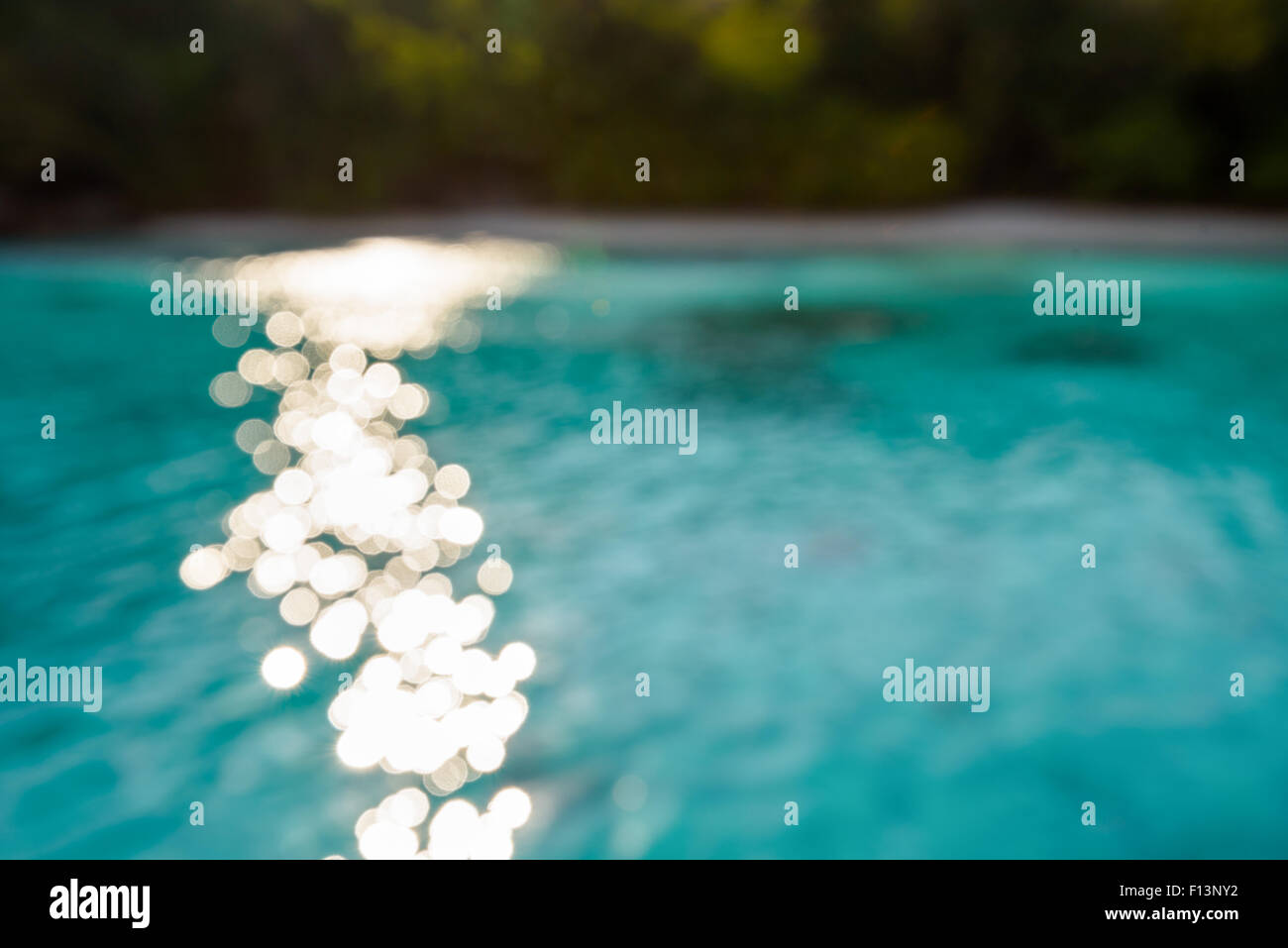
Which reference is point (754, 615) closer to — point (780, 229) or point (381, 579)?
point (381, 579)

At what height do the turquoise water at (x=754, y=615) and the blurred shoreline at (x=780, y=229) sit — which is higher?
the blurred shoreline at (x=780, y=229)

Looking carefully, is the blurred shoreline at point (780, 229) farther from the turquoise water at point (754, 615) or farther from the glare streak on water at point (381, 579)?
the glare streak on water at point (381, 579)

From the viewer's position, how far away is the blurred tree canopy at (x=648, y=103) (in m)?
29.5

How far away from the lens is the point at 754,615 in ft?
20.9

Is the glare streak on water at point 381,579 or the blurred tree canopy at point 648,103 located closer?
the glare streak on water at point 381,579

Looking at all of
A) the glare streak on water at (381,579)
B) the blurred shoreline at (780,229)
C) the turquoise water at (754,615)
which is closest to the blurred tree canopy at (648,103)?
the blurred shoreline at (780,229)

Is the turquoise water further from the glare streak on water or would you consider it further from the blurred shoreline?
the blurred shoreline

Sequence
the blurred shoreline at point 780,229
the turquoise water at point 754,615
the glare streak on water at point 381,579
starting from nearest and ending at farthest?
the turquoise water at point 754,615, the glare streak on water at point 381,579, the blurred shoreline at point 780,229

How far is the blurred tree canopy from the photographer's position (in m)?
29.5

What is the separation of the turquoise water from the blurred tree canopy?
790 inches

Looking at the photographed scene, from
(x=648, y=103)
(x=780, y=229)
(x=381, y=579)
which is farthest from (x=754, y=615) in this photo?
(x=648, y=103)

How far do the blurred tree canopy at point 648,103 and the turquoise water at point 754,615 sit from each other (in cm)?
2007
